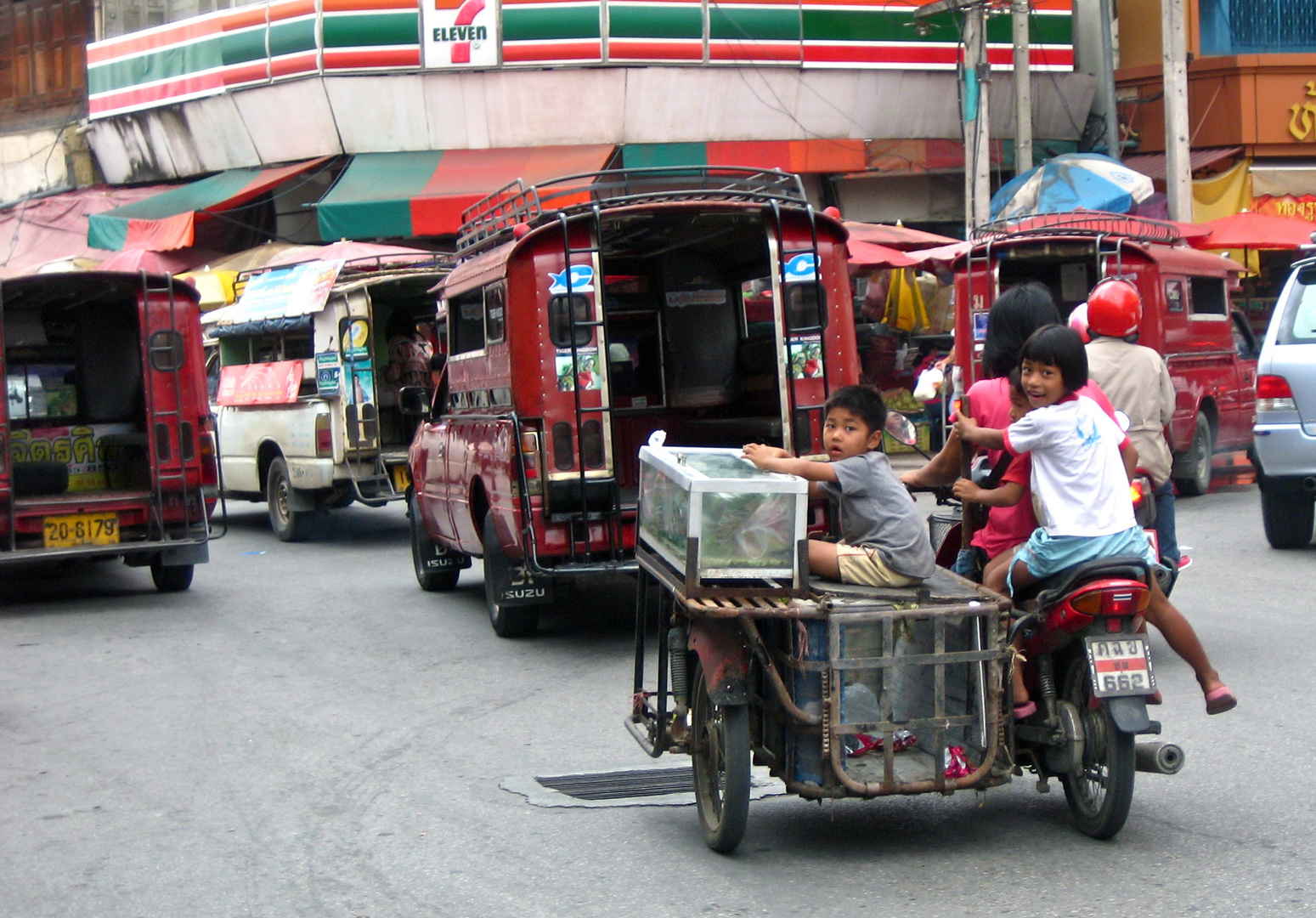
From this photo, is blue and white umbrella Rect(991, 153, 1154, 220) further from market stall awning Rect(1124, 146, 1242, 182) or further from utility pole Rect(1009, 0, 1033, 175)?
market stall awning Rect(1124, 146, 1242, 182)

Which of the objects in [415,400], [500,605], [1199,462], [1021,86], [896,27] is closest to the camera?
[500,605]

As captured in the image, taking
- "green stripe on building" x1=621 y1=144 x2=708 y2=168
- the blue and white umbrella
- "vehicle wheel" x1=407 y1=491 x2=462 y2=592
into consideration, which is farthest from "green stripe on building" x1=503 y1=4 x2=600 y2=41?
"vehicle wheel" x1=407 y1=491 x2=462 y2=592

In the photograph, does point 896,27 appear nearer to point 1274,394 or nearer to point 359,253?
point 359,253

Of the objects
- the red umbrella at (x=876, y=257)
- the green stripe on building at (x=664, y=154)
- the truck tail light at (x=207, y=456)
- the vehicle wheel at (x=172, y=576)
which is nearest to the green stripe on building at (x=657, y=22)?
the green stripe on building at (x=664, y=154)

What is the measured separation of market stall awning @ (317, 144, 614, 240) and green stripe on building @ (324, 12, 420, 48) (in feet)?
5.50

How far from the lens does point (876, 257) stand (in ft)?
63.1

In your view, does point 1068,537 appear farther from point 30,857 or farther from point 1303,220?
point 1303,220

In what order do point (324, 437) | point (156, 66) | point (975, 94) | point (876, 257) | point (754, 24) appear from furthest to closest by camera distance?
point (156, 66) < point (754, 24) < point (975, 94) < point (876, 257) < point (324, 437)

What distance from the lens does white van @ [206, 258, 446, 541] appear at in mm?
14516

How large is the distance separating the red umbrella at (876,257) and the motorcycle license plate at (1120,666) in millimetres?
14031

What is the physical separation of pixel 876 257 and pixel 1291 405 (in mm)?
8644

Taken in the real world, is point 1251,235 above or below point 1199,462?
above

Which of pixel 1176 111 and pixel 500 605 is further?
pixel 1176 111

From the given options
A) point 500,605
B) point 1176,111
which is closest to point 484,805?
point 500,605
